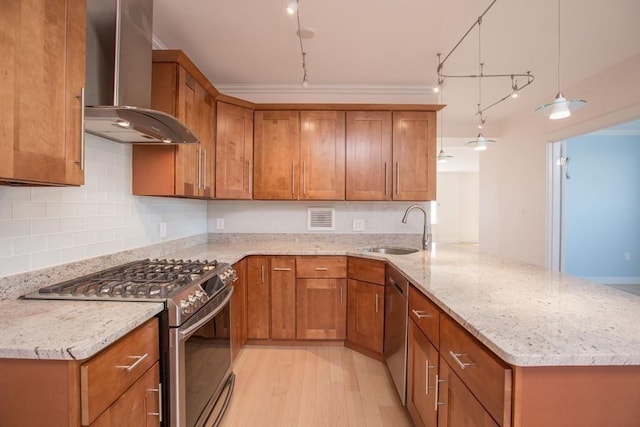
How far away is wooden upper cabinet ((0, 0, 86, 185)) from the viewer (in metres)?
0.86

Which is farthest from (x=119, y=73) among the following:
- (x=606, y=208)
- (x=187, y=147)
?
(x=606, y=208)

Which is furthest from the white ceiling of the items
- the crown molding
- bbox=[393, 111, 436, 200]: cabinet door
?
bbox=[393, 111, 436, 200]: cabinet door

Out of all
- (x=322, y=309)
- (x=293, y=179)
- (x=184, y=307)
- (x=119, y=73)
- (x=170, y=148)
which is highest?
(x=119, y=73)

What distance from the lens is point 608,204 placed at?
190 inches

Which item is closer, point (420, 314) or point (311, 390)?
point (420, 314)

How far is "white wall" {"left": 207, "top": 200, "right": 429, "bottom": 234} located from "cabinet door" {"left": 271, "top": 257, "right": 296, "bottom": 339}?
0.65 metres

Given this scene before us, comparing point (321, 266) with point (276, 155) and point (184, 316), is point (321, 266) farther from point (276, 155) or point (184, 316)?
point (184, 316)

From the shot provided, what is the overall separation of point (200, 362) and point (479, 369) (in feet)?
4.02

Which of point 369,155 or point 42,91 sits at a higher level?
point 369,155

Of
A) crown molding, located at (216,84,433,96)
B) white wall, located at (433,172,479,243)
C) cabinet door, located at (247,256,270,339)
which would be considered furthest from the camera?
white wall, located at (433,172,479,243)

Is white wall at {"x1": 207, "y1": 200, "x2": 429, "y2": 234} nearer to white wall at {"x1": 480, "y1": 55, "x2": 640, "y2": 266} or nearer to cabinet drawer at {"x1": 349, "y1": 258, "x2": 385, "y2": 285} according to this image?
cabinet drawer at {"x1": 349, "y1": 258, "x2": 385, "y2": 285}

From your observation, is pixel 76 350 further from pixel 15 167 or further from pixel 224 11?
pixel 224 11

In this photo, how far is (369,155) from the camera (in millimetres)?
2875

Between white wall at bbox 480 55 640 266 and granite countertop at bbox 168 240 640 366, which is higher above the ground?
white wall at bbox 480 55 640 266
